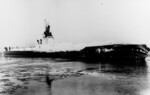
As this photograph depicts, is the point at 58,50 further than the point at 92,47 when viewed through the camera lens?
Yes

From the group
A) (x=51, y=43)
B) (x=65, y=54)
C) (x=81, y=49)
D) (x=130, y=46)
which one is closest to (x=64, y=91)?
(x=130, y=46)

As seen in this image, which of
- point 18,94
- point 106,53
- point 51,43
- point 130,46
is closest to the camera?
point 18,94

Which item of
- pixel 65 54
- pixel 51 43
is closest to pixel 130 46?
pixel 65 54

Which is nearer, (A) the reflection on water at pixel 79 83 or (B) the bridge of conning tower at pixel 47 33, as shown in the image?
(A) the reflection on water at pixel 79 83

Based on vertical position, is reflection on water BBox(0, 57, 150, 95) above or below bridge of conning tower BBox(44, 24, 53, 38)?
below

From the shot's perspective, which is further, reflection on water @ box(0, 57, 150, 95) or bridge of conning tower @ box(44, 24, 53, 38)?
bridge of conning tower @ box(44, 24, 53, 38)

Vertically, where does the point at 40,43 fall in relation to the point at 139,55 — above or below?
above

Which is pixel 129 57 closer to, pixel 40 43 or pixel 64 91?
pixel 64 91

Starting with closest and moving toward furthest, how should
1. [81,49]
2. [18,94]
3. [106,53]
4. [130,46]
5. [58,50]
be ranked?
[18,94]
[130,46]
[106,53]
[81,49]
[58,50]

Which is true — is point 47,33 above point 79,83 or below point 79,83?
above

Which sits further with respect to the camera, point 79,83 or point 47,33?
point 47,33

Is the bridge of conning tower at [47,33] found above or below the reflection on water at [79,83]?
above
